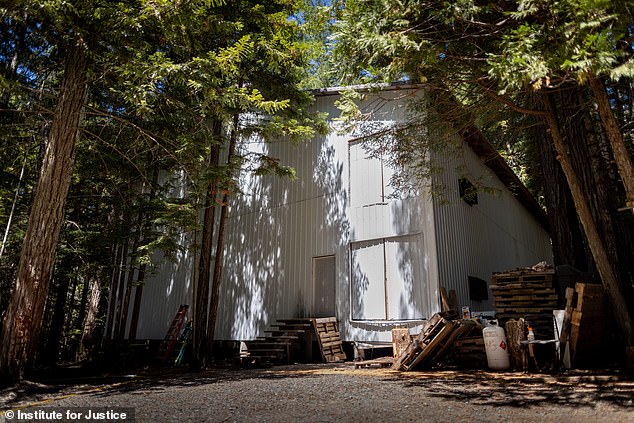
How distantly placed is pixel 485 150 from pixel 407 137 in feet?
21.2

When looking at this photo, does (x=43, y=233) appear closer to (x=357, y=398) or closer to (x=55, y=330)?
(x=357, y=398)

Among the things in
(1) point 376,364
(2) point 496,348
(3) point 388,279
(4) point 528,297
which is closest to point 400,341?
(1) point 376,364

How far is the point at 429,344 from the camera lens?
8328mm

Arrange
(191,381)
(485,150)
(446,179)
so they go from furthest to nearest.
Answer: (485,150), (446,179), (191,381)

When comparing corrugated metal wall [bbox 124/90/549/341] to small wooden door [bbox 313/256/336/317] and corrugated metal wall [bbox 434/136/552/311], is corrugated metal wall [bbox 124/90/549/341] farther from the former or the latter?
small wooden door [bbox 313/256/336/317]

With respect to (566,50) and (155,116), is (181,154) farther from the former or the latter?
(566,50)

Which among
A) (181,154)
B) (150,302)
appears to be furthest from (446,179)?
(150,302)

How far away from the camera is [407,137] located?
10188mm

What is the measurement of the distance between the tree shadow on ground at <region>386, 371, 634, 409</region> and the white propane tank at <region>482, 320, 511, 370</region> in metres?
0.41

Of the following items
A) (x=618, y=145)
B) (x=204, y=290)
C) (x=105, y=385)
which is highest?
(x=618, y=145)

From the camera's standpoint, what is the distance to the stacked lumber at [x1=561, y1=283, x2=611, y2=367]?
729cm

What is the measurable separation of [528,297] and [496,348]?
1.78 meters

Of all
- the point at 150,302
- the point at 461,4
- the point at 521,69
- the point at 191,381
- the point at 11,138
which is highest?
the point at 461,4

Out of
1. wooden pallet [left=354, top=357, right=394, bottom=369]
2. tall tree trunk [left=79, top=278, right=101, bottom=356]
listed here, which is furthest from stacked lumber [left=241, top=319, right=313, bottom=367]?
tall tree trunk [left=79, top=278, right=101, bottom=356]
